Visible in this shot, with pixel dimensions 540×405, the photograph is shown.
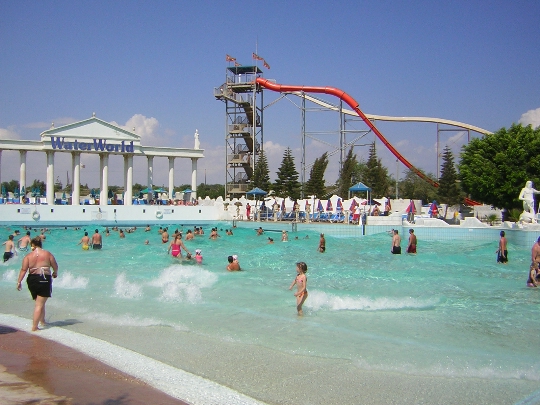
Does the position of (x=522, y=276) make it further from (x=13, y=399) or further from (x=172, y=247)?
(x=13, y=399)

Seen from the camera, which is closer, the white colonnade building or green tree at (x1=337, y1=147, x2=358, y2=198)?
the white colonnade building

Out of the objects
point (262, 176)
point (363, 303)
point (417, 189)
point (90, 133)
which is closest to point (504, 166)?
point (262, 176)

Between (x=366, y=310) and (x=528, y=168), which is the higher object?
(x=528, y=168)

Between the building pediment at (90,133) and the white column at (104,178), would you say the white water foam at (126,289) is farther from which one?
the building pediment at (90,133)

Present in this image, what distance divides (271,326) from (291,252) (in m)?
12.1

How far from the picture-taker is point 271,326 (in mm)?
7695

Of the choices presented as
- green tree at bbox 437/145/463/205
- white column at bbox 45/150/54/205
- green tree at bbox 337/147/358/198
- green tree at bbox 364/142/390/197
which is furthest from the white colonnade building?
green tree at bbox 437/145/463/205

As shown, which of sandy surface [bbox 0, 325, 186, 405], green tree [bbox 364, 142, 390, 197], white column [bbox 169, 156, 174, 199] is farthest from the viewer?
green tree [bbox 364, 142, 390, 197]

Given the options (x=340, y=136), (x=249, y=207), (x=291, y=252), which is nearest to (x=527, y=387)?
(x=291, y=252)

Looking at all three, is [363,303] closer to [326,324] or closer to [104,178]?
[326,324]

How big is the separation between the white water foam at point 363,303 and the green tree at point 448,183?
30.5 metres

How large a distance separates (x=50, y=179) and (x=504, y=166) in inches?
1201

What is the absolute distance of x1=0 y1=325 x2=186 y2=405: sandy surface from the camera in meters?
4.31

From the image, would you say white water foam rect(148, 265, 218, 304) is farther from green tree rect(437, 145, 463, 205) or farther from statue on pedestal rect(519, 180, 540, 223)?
green tree rect(437, 145, 463, 205)
